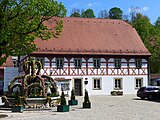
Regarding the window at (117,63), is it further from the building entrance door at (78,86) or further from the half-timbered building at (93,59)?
the building entrance door at (78,86)

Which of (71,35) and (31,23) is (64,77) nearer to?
(71,35)

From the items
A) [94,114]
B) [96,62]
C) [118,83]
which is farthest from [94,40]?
[94,114]

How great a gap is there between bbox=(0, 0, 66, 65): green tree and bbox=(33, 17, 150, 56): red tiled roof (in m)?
21.4

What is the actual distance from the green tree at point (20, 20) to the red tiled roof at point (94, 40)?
2138cm

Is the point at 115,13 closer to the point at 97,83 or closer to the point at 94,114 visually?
the point at 97,83

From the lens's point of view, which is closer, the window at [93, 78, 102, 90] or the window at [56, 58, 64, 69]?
the window at [56, 58, 64, 69]

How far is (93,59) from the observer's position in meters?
43.6

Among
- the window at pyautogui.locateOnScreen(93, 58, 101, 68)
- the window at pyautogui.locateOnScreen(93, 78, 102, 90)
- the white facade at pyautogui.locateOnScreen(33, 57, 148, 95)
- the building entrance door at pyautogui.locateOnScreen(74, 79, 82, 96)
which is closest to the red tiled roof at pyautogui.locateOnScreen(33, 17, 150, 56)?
the window at pyautogui.locateOnScreen(93, 58, 101, 68)

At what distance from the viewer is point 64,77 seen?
137ft

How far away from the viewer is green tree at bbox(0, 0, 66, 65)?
58.2ft

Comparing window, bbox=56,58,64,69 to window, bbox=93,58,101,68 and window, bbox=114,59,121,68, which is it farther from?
window, bbox=114,59,121,68

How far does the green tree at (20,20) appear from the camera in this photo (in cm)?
1775

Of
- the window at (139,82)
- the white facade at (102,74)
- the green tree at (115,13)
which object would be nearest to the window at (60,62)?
the white facade at (102,74)

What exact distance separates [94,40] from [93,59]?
3.22 metres
